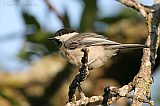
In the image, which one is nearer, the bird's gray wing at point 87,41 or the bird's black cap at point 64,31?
the bird's gray wing at point 87,41

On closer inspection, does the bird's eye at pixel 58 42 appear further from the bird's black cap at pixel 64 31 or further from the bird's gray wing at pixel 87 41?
the bird's gray wing at pixel 87 41

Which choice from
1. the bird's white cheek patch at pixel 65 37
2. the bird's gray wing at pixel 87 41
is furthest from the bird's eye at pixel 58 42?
the bird's gray wing at pixel 87 41

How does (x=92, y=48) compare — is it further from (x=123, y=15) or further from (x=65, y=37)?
(x=123, y=15)

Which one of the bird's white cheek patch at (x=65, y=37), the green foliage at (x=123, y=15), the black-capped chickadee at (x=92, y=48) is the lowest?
the black-capped chickadee at (x=92, y=48)

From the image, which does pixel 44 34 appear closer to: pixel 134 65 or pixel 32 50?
pixel 32 50

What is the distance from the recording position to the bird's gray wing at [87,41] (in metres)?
4.49

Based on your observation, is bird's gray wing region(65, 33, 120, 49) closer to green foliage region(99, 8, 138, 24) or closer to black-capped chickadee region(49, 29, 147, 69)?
black-capped chickadee region(49, 29, 147, 69)

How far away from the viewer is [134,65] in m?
6.20

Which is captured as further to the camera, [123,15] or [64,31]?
[123,15]

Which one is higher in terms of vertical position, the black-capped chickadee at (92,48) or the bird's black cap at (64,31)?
the bird's black cap at (64,31)

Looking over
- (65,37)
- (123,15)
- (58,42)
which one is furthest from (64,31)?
(123,15)

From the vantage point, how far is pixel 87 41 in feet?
14.9

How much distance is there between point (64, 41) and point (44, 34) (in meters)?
0.50

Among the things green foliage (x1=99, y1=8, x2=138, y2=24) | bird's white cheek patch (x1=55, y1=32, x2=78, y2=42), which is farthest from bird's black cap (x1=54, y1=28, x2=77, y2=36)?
green foliage (x1=99, y1=8, x2=138, y2=24)
